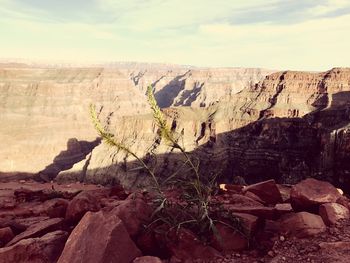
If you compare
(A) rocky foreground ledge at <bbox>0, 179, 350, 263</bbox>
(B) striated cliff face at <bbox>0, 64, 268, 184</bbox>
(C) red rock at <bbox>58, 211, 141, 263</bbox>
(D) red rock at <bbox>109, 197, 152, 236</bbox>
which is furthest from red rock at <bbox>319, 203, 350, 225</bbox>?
(B) striated cliff face at <bbox>0, 64, 268, 184</bbox>

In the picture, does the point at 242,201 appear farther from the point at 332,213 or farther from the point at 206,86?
the point at 206,86

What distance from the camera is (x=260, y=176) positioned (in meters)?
57.6

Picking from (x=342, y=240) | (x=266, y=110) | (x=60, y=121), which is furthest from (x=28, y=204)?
(x=60, y=121)

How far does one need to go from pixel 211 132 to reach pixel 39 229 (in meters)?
60.2

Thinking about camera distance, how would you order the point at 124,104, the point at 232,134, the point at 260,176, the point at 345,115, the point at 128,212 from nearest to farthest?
1. the point at 128,212
2. the point at 260,176
3. the point at 345,115
4. the point at 232,134
5. the point at 124,104

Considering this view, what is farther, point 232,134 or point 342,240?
point 232,134

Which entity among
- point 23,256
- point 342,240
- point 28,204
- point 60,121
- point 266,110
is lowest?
point 60,121

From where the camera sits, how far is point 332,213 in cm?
604

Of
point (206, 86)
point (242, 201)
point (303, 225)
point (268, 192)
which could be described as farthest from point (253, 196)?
point (206, 86)

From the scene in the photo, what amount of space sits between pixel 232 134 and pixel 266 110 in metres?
8.11

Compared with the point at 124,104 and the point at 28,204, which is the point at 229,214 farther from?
the point at 124,104

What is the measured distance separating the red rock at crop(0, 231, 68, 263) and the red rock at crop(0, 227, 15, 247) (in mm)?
745

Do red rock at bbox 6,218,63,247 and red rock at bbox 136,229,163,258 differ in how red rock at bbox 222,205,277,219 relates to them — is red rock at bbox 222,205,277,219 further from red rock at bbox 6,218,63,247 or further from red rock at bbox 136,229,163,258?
red rock at bbox 6,218,63,247

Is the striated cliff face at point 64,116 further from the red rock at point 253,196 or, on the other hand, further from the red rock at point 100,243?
the red rock at point 100,243
